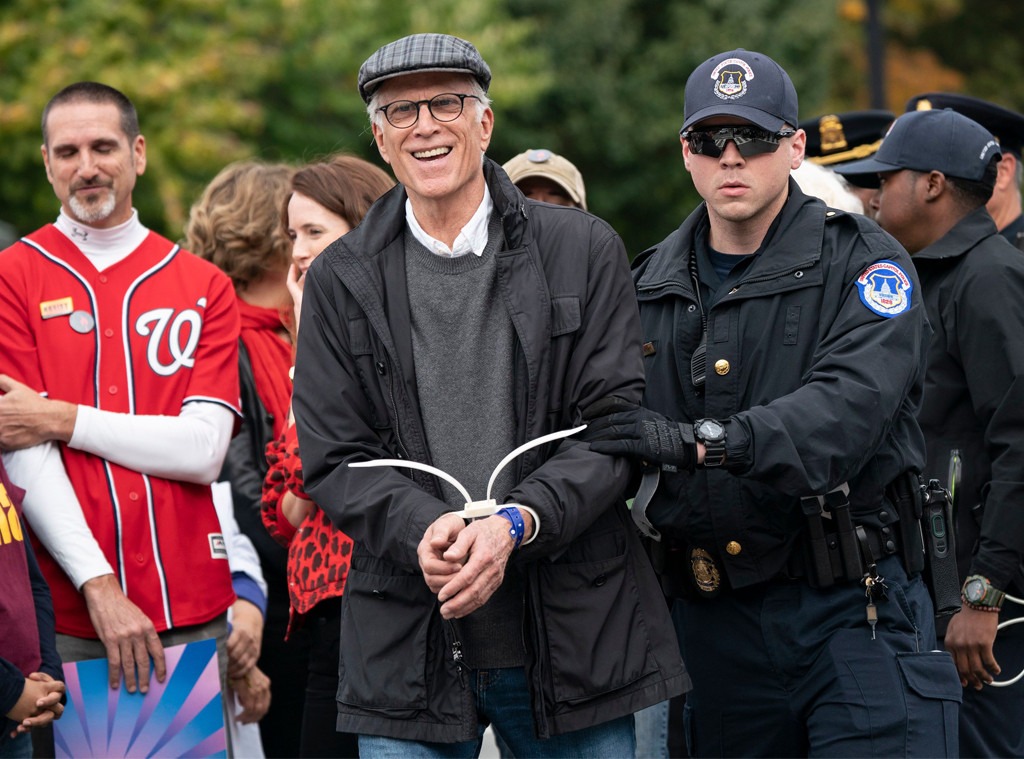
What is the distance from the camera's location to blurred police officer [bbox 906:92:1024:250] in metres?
6.29

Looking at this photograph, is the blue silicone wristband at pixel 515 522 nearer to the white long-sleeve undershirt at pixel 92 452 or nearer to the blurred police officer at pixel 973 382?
the white long-sleeve undershirt at pixel 92 452

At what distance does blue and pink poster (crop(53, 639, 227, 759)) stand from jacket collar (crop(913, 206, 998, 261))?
2748mm

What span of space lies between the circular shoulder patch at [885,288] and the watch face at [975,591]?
125 centimetres

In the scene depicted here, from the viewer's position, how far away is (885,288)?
407cm

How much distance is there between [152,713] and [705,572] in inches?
71.4

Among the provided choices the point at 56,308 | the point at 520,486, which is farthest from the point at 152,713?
the point at 520,486

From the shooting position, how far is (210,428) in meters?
4.93

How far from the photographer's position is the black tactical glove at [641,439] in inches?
146

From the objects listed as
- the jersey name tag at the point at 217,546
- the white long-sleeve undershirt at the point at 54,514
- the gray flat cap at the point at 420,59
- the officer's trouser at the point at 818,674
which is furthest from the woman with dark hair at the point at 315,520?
the officer's trouser at the point at 818,674

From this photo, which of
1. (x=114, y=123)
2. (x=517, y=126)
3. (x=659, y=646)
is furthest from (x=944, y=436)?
(x=517, y=126)

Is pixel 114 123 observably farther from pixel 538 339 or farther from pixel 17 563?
pixel 538 339

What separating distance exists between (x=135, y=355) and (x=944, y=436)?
8.92 ft

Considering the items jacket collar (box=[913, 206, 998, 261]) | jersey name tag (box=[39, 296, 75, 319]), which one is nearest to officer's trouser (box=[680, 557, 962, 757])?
jacket collar (box=[913, 206, 998, 261])

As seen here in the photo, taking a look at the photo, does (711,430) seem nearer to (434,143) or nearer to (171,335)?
(434,143)
